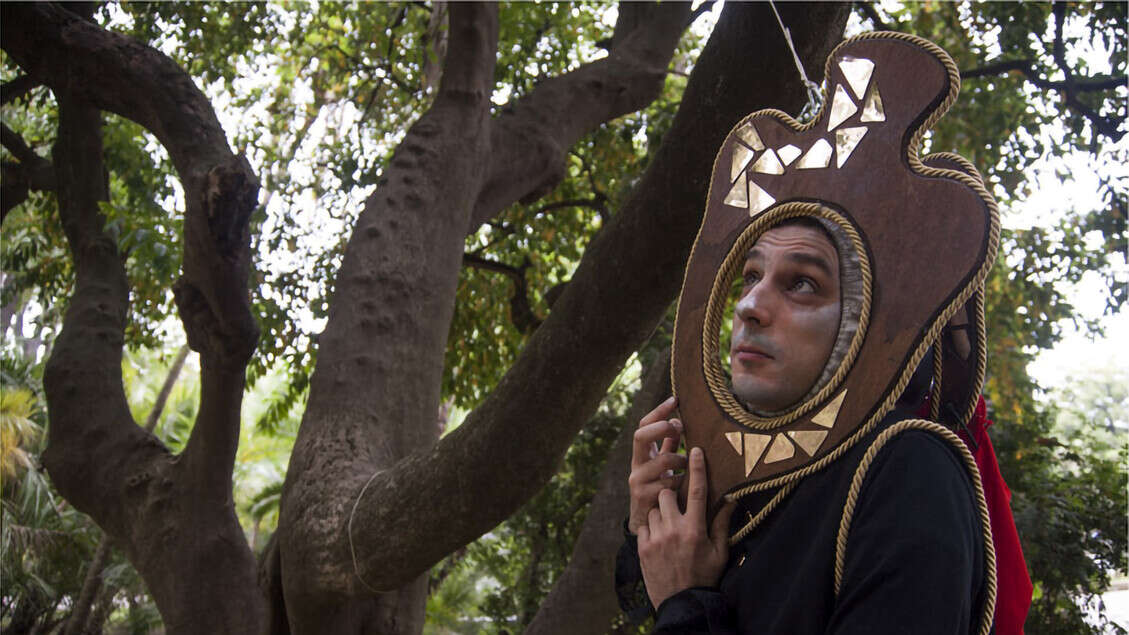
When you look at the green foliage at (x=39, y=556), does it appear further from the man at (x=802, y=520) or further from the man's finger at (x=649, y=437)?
the man at (x=802, y=520)

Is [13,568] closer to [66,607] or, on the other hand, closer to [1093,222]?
[66,607]

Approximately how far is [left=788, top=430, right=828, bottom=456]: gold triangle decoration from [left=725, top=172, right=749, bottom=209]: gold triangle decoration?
0.43m

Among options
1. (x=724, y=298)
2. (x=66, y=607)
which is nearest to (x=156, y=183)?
(x=724, y=298)

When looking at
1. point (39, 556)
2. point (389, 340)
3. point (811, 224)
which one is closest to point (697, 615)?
point (811, 224)

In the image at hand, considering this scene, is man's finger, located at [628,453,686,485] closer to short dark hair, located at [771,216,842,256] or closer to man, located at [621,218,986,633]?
man, located at [621,218,986,633]

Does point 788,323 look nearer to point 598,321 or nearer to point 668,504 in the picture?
point 668,504

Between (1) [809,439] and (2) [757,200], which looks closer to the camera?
(1) [809,439]

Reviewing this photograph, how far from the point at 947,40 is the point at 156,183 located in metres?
5.50

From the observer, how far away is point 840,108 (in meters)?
1.57

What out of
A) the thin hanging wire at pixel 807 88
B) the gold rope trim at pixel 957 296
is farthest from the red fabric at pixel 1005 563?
the thin hanging wire at pixel 807 88

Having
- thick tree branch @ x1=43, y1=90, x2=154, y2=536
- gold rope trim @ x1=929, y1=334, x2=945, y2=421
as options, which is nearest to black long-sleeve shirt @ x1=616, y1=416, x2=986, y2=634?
gold rope trim @ x1=929, y1=334, x2=945, y2=421

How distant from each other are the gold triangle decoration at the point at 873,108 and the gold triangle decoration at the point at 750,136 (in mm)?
206

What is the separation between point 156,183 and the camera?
7.04 m

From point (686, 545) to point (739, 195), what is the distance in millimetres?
608
